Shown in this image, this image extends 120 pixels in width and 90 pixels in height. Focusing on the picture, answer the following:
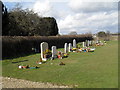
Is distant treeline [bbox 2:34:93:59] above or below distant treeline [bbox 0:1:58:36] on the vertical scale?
below

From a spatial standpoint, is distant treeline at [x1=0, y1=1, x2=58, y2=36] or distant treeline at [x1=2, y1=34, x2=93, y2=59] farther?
distant treeline at [x1=0, y1=1, x2=58, y2=36]

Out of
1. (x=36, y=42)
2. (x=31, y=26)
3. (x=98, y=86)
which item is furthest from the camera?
(x=31, y=26)

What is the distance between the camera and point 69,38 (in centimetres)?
3241

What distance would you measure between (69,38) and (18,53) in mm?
17597

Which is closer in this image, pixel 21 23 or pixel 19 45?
pixel 19 45

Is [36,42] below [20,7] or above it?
below

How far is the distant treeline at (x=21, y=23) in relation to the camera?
81.8 feet

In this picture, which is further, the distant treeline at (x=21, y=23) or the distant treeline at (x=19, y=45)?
the distant treeline at (x=21, y=23)

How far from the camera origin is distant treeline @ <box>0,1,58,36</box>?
24.9 meters

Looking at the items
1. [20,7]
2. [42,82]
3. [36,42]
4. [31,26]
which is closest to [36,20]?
[31,26]

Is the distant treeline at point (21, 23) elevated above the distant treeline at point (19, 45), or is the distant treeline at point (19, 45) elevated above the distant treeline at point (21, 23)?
the distant treeline at point (21, 23)

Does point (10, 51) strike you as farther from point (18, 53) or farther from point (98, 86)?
point (98, 86)

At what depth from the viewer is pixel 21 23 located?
29.8m

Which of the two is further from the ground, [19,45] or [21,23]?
[21,23]
